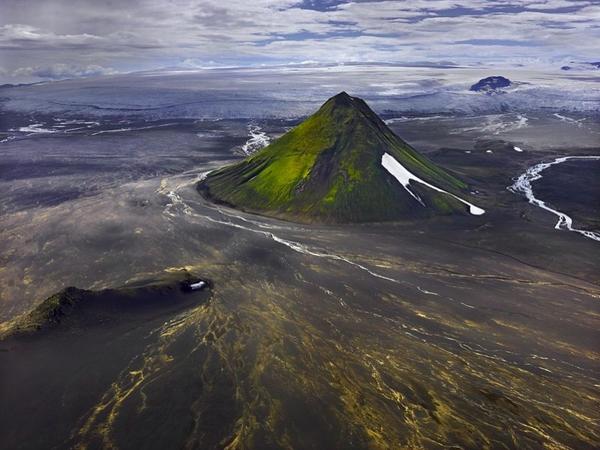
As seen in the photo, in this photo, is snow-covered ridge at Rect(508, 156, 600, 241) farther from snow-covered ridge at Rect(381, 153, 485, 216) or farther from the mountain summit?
snow-covered ridge at Rect(381, 153, 485, 216)

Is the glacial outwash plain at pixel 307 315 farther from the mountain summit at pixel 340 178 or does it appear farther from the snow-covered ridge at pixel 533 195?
the snow-covered ridge at pixel 533 195

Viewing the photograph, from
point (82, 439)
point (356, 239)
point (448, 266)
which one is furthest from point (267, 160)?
point (82, 439)

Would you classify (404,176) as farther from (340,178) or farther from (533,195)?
(533,195)

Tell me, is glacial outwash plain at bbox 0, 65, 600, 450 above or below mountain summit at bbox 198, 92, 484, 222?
below

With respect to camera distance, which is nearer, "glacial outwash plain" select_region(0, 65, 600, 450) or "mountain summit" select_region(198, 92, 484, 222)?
"glacial outwash plain" select_region(0, 65, 600, 450)

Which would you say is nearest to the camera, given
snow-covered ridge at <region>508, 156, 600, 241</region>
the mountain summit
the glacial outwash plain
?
the glacial outwash plain

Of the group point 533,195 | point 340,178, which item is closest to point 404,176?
point 340,178

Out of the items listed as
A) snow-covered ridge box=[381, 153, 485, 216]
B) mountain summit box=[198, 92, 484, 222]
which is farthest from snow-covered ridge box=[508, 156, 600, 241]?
snow-covered ridge box=[381, 153, 485, 216]

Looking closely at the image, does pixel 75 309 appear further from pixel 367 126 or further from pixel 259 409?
pixel 367 126
